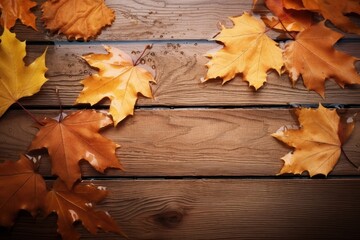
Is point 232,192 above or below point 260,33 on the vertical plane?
below

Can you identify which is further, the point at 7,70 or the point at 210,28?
the point at 210,28

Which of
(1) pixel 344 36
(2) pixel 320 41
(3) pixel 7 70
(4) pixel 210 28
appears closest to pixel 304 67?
(2) pixel 320 41

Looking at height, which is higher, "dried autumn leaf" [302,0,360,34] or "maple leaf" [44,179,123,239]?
"dried autumn leaf" [302,0,360,34]

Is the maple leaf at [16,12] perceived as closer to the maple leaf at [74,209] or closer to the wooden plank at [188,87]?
the wooden plank at [188,87]

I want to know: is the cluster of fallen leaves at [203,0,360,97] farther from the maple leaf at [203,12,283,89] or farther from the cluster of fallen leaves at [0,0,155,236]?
the cluster of fallen leaves at [0,0,155,236]

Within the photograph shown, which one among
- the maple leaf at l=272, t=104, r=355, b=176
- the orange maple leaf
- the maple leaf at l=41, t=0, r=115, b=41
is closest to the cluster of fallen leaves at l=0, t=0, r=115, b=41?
the maple leaf at l=41, t=0, r=115, b=41

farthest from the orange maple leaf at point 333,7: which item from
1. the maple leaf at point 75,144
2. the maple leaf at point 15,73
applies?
the maple leaf at point 15,73

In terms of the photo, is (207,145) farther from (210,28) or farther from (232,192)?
(210,28)
